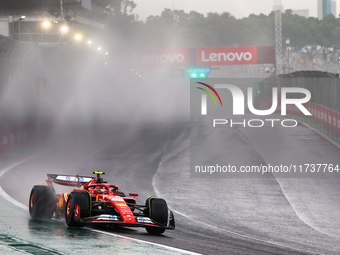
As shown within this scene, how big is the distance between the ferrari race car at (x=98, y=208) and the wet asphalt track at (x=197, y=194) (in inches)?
8.5

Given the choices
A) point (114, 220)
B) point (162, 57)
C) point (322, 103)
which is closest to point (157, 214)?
point (114, 220)

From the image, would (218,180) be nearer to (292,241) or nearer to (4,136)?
(292,241)

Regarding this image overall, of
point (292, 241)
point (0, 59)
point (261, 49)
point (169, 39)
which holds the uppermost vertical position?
Answer: point (169, 39)

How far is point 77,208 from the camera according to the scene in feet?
37.9

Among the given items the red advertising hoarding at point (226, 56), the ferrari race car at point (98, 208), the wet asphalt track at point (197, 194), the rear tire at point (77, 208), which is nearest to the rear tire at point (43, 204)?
the ferrari race car at point (98, 208)

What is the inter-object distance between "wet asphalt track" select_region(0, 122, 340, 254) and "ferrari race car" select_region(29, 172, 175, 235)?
0.22m

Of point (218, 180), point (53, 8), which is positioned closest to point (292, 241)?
point (218, 180)

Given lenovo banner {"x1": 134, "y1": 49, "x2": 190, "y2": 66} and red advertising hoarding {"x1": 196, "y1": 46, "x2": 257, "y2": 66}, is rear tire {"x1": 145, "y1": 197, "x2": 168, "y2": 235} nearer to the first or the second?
lenovo banner {"x1": 134, "y1": 49, "x2": 190, "y2": 66}

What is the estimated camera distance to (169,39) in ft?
593

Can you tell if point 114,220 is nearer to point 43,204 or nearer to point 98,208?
point 98,208

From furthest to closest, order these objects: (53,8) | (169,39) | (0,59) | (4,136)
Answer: (169,39), (53,8), (0,59), (4,136)

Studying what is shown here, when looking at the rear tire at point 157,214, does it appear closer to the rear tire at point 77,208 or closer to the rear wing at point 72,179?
the rear tire at point 77,208

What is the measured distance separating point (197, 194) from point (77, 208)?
8.18 m

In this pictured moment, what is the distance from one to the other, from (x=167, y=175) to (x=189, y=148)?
875cm
